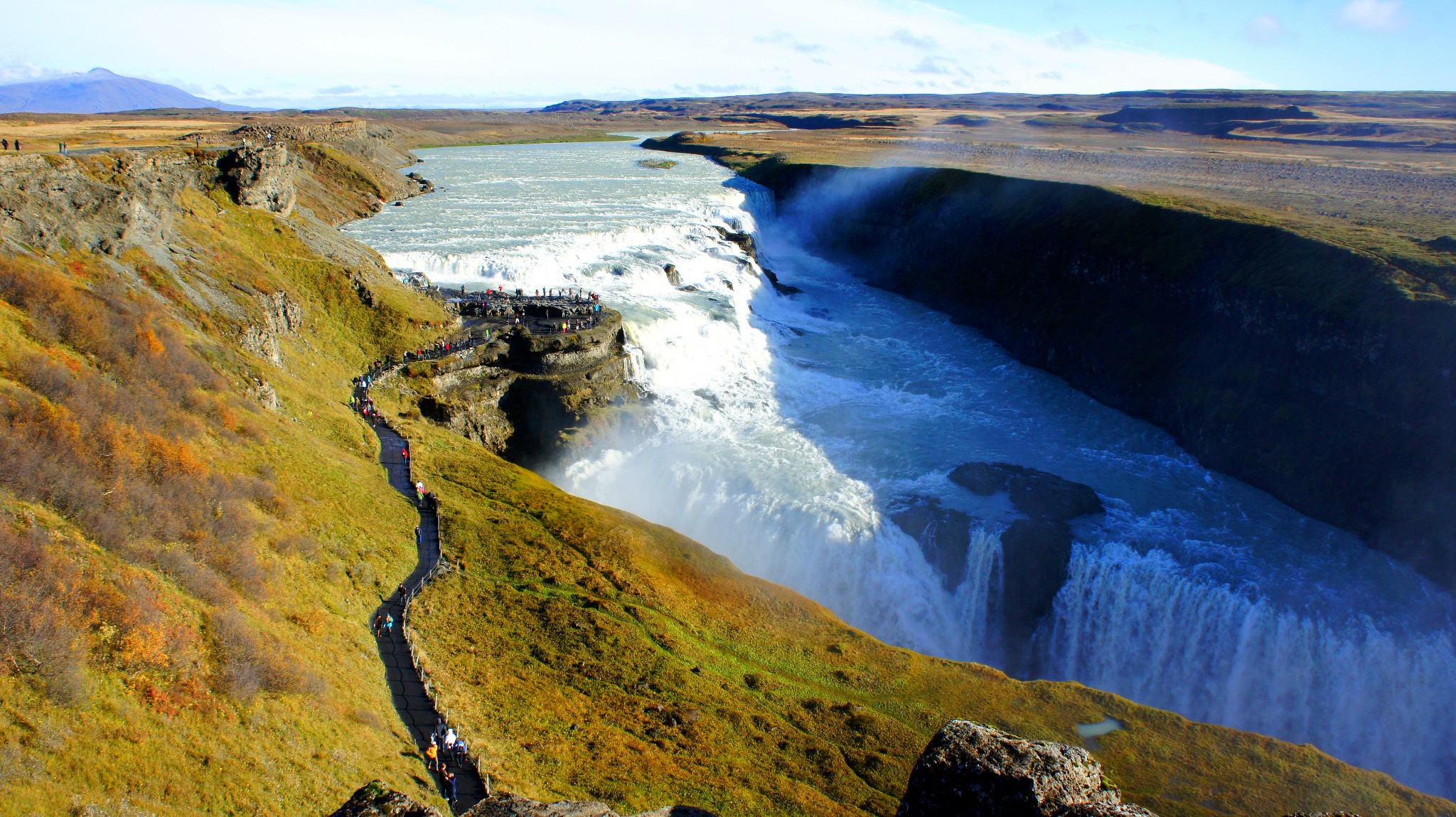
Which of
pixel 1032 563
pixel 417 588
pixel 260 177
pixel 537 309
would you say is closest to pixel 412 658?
pixel 417 588

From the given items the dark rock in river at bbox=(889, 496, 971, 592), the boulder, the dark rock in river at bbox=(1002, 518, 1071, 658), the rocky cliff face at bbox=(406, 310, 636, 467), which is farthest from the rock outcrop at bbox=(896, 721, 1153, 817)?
the rocky cliff face at bbox=(406, 310, 636, 467)

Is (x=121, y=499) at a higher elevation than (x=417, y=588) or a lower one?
higher

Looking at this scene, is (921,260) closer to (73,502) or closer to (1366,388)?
(1366,388)

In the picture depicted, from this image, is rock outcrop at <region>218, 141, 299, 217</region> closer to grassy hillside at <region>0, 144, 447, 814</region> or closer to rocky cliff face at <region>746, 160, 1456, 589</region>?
grassy hillside at <region>0, 144, 447, 814</region>

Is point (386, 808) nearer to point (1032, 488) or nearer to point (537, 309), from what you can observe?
point (1032, 488)

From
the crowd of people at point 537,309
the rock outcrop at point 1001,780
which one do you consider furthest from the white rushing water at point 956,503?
the rock outcrop at point 1001,780

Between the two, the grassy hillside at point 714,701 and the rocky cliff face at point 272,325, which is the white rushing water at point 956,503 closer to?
the grassy hillside at point 714,701

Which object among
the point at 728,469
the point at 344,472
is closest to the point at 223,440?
the point at 344,472

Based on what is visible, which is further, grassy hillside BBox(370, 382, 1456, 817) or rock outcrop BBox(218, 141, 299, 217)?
rock outcrop BBox(218, 141, 299, 217)
